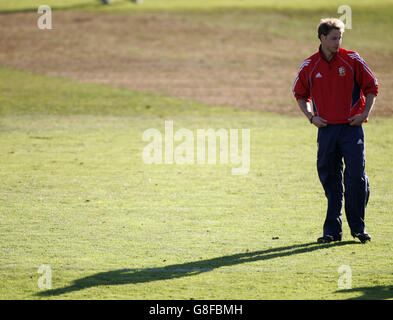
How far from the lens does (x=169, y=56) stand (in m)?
31.6

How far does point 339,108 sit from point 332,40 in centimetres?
76

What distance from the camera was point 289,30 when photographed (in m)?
38.1

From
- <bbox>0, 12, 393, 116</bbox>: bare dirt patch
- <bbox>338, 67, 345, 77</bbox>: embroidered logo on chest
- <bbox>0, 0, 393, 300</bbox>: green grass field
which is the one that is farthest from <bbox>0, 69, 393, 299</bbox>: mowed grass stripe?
<bbox>0, 12, 393, 116</bbox>: bare dirt patch

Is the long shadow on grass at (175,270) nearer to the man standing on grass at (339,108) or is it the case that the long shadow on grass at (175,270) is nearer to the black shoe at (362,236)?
the black shoe at (362,236)

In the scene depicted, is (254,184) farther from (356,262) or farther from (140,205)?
(356,262)

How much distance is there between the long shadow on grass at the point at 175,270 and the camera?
685 cm

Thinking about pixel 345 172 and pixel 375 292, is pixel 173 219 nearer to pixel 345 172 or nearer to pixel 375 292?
pixel 345 172

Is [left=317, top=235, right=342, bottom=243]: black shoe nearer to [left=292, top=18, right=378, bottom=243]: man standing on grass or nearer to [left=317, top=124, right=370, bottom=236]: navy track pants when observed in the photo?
[left=317, top=124, right=370, bottom=236]: navy track pants

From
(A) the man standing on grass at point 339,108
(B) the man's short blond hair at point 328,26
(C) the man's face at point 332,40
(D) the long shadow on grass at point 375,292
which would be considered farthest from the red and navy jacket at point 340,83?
(D) the long shadow on grass at point 375,292

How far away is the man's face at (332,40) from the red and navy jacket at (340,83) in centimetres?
14

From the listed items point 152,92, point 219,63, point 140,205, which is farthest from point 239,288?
point 219,63

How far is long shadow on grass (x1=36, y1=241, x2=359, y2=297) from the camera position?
270 inches
